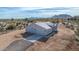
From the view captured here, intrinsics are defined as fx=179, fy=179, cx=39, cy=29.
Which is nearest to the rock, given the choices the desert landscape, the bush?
the desert landscape

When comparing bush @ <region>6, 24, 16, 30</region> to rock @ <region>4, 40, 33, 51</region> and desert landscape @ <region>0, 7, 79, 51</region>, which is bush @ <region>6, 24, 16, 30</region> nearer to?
desert landscape @ <region>0, 7, 79, 51</region>

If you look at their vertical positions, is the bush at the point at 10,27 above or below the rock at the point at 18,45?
above

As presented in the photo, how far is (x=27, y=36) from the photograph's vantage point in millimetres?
1764

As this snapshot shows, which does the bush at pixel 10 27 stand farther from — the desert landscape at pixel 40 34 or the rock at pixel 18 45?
the rock at pixel 18 45

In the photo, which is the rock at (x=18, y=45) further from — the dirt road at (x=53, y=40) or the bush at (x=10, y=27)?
the bush at (x=10, y=27)

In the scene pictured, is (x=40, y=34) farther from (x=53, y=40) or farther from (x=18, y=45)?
(x=18, y=45)

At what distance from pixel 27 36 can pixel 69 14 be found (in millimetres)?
473

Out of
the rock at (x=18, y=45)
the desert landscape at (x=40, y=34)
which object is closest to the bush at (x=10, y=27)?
the desert landscape at (x=40, y=34)

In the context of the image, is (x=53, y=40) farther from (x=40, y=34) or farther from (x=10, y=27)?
(x=10, y=27)

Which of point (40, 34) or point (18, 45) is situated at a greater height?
point (40, 34)

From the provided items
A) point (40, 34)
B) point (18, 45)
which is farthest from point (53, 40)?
point (18, 45)

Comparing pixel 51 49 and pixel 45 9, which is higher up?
pixel 45 9
